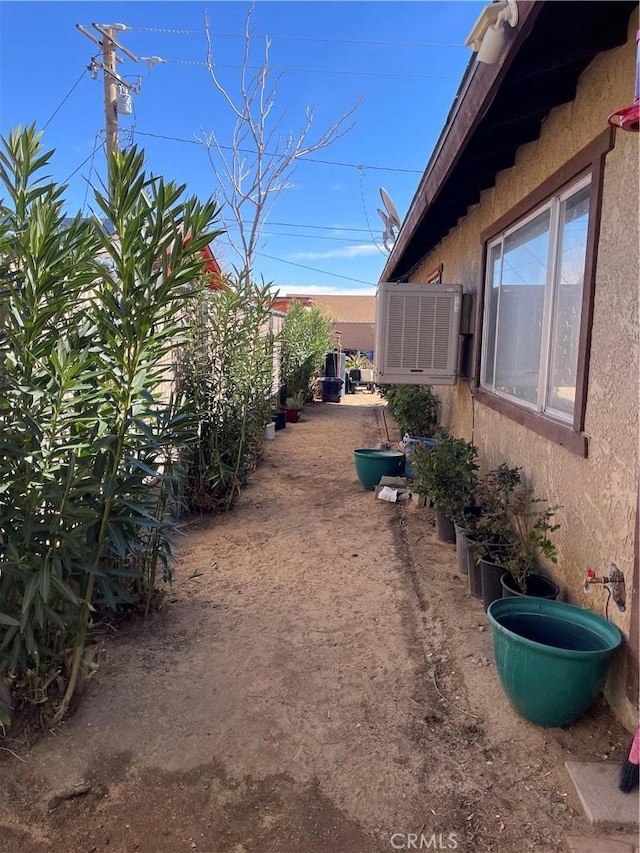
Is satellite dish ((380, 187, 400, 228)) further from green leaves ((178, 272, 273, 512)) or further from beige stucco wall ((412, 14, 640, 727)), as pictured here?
beige stucco wall ((412, 14, 640, 727))

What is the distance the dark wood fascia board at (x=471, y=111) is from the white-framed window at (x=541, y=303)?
589 mm

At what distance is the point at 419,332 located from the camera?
531 cm

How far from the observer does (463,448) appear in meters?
4.17

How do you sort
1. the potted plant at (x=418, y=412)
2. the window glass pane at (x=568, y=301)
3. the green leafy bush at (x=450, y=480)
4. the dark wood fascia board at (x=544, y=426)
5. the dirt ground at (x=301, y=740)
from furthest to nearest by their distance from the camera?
the potted plant at (x=418, y=412) → the green leafy bush at (x=450, y=480) → the window glass pane at (x=568, y=301) → the dark wood fascia board at (x=544, y=426) → the dirt ground at (x=301, y=740)

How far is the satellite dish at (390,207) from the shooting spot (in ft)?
28.4

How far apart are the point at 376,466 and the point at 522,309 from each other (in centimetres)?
255

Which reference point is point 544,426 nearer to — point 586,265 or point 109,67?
point 586,265

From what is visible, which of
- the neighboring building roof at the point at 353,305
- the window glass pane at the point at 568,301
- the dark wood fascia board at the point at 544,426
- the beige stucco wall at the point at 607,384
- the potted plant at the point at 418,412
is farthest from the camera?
the neighboring building roof at the point at 353,305

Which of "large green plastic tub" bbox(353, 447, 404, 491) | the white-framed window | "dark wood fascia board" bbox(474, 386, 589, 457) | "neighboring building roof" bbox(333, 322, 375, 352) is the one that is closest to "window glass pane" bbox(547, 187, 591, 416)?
the white-framed window

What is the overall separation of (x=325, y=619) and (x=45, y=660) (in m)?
1.49

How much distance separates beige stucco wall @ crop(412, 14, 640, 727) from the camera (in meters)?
2.23

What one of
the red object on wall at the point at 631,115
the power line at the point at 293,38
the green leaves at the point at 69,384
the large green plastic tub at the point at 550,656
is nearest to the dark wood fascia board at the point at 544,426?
the large green plastic tub at the point at 550,656

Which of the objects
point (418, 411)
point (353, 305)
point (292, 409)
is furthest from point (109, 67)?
point (353, 305)

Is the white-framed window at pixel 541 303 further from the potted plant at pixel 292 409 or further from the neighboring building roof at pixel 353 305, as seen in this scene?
the neighboring building roof at pixel 353 305
